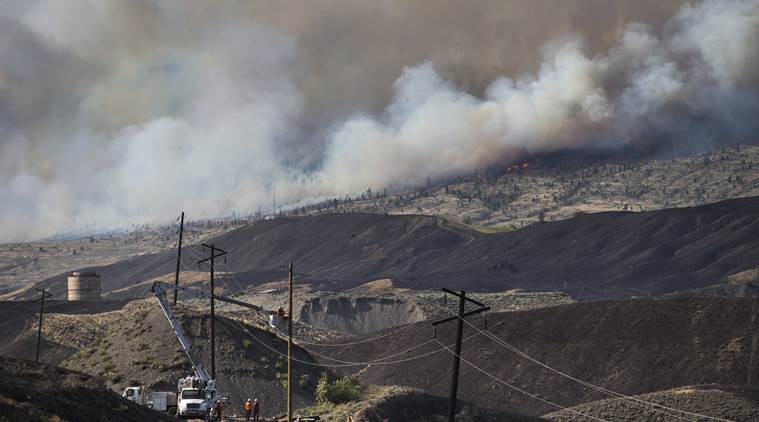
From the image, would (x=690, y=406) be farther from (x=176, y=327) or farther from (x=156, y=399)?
(x=156, y=399)

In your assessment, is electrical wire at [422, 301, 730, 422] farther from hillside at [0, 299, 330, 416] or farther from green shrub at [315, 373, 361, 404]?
hillside at [0, 299, 330, 416]

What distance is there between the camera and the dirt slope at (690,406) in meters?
69.4

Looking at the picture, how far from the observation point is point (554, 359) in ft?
328

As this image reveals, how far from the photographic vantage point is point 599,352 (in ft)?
325

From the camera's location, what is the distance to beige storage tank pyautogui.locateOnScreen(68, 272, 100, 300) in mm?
173625

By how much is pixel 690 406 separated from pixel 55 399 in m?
46.0

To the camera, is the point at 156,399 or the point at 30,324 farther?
the point at 30,324

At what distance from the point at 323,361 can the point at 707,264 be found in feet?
345

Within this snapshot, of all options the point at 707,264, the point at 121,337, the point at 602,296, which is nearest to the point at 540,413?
the point at 121,337

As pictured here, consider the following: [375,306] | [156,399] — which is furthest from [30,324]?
[156,399]

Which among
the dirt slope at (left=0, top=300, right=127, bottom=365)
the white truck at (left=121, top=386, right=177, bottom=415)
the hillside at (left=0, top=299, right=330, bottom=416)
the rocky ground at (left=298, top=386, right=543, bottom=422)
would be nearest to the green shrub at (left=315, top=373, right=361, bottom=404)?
the rocky ground at (left=298, top=386, right=543, bottom=422)

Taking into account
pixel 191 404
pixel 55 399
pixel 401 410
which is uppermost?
pixel 55 399

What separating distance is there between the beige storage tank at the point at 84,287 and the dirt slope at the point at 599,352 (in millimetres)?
72476

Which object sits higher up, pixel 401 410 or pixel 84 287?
pixel 84 287
